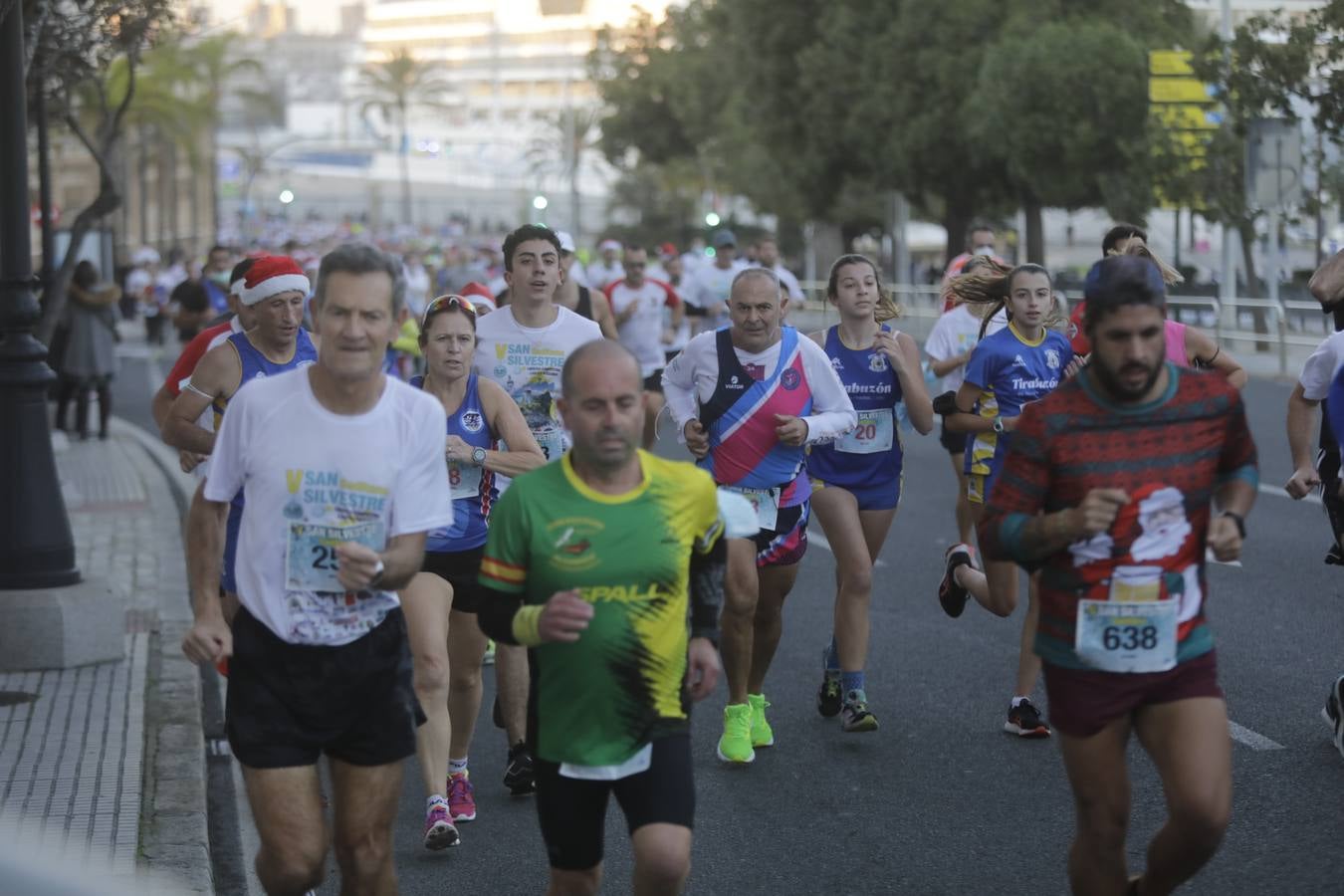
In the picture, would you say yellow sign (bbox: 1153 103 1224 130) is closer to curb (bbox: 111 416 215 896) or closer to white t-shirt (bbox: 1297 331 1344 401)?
curb (bbox: 111 416 215 896)

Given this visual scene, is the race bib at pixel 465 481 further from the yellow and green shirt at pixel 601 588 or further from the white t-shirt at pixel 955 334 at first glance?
the white t-shirt at pixel 955 334

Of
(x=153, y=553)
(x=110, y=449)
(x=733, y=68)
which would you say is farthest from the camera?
(x=733, y=68)

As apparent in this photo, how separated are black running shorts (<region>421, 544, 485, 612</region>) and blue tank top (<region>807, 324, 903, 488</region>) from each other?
1.83 meters

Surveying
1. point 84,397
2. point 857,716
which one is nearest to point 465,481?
point 857,716

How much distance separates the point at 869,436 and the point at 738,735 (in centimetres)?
138

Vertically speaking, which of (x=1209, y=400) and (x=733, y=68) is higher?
(x=733, y=68)

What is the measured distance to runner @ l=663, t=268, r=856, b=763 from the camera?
773 cm

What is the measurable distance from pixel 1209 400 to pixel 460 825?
134 inches

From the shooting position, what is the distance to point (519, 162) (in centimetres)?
19075

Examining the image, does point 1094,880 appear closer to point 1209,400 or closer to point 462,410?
point 1209,400

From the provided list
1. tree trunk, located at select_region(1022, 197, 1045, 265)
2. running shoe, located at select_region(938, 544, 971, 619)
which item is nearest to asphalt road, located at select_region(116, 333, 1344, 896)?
running shoe, located at select_region(938, 544, 971, 619)

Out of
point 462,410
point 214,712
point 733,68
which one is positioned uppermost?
point 733,68

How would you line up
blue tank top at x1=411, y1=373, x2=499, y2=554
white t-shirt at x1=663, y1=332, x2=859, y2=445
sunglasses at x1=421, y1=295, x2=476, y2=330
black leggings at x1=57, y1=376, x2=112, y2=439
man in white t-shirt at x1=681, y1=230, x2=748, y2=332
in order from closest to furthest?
blue tank top at x1=411, y1=373, x2=499, y2=554
sunglasses at x1=421, y1=295, x2=476, y2=330
white t-shirt at x1=663, y1=332, x2=859, y2=445
man in white t-shirt at x1=681, y1=230, x2=748, y2=332
black leggings at x1=57, y1=376, x2=112, y2=439

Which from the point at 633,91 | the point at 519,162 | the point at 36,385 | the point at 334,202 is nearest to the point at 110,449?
the point at 36,385
